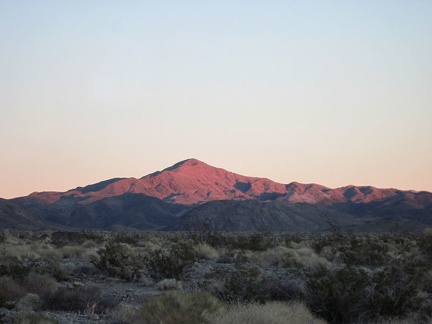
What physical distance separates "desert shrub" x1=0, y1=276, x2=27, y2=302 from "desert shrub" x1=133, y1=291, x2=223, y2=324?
169 inches

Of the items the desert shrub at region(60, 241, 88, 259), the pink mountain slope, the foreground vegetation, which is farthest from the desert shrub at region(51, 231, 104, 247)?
the pink mountain slope

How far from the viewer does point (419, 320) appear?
12.0 m

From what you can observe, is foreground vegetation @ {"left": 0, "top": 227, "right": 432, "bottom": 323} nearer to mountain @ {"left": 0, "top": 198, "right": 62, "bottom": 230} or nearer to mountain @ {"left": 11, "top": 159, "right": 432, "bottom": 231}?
mountain @ {"left": 11, "top": 159, "right": 432, "bottom": 231}

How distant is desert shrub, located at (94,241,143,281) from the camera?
21469 millimetres

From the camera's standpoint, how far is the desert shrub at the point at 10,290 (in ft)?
47.1

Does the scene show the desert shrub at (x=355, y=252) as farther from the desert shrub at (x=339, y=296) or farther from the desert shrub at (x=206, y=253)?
the desert shrub at (x=339, y=296)

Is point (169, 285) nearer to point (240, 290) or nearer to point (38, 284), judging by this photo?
point (38, 284)

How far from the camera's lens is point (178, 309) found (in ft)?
37.4

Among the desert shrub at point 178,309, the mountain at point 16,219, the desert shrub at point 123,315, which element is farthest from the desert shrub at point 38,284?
the mountain at point 16,219

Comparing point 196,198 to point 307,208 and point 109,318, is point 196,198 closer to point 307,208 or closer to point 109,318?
point 307,208

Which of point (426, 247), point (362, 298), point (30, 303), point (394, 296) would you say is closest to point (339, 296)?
point (362, 298)

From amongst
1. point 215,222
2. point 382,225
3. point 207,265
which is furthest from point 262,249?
point 215,222

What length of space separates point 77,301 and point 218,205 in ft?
354

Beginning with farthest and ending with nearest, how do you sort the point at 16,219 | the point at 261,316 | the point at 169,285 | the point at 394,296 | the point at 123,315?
the point at 16,219
the point at 169,285
the point at 394,296
the point at 123,315
the point at 261,316
